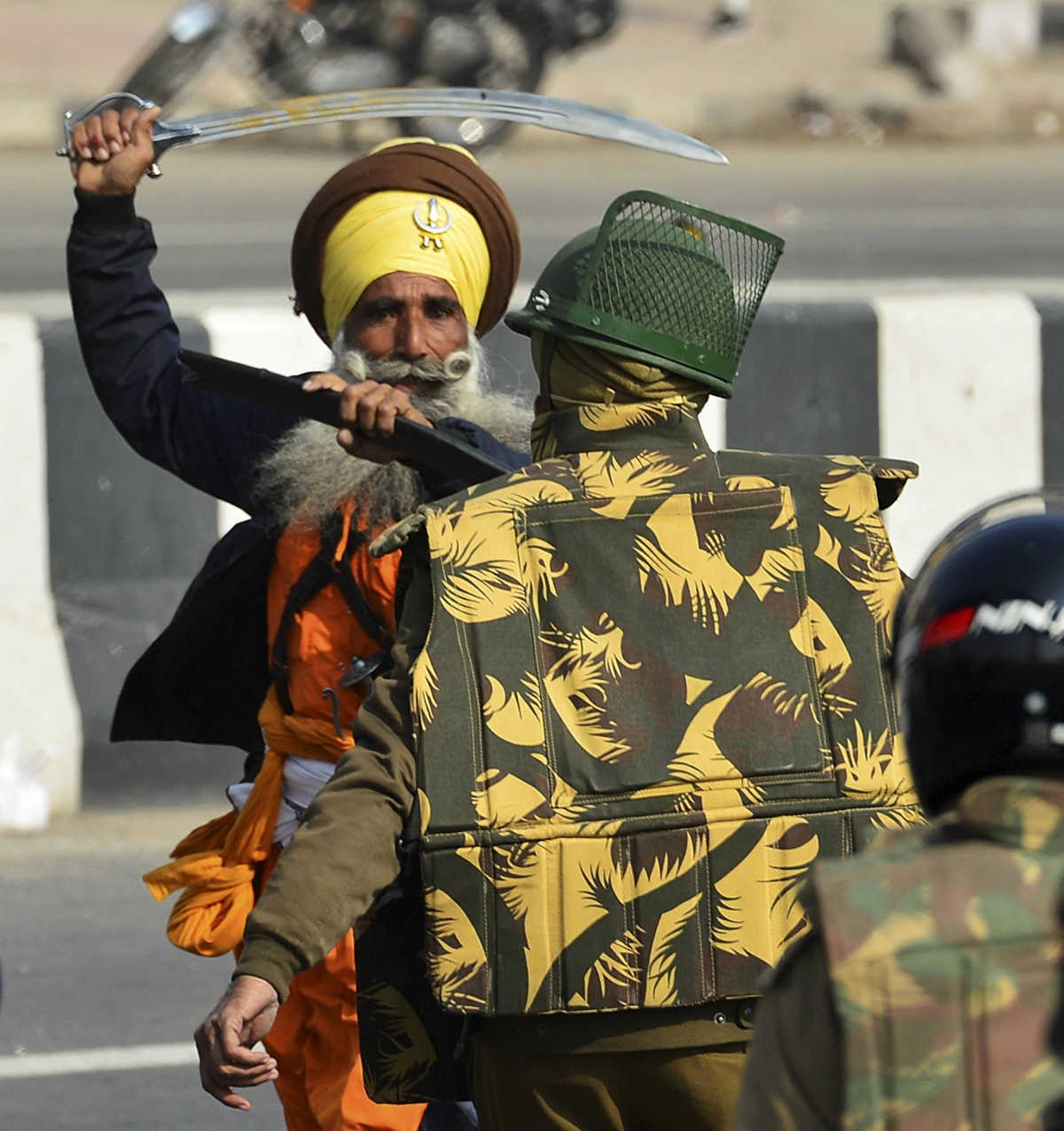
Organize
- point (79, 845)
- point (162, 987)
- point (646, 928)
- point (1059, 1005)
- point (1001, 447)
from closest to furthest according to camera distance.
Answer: point (1059, 1005)
point (646, 928)
point (162, 987)
point (79, 845)
point (1001, 447)

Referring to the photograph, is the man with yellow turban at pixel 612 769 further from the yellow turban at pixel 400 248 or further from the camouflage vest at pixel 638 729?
the yellow turban at pixel 400 248

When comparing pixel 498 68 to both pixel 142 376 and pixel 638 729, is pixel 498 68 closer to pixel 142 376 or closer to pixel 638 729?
pixel 142 376

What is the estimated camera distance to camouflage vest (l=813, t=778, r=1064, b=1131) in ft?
5.52

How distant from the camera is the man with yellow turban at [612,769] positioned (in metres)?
2.75

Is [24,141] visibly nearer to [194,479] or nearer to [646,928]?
[194,479]

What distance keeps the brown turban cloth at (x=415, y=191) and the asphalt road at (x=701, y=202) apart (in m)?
8.08

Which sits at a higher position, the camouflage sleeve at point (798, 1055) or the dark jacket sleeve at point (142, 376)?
the dark jacket sleeve at point (142, 376)

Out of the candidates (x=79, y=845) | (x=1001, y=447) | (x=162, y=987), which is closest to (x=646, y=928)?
(x=162, y=987)

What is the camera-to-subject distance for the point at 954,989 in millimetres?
1689

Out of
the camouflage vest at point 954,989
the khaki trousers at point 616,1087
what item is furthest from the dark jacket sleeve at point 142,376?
the camouflage vest at point 954,989

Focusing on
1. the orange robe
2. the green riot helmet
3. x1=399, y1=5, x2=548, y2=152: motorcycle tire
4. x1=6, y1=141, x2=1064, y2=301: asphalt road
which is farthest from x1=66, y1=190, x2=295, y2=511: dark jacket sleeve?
x1=399, y1=5, x2=548, y2=152: motorcycle tire

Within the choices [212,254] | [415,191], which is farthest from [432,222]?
[212,254]

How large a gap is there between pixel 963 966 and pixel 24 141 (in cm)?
1840

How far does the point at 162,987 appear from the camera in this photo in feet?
18.1
